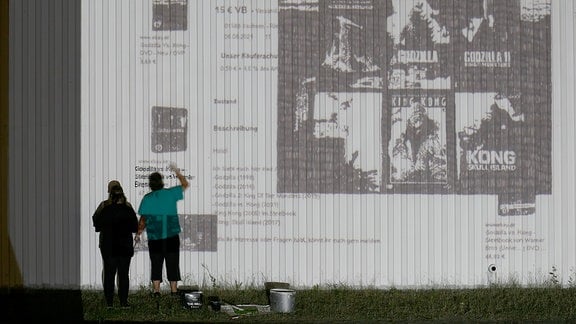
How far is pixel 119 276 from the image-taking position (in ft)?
54.5

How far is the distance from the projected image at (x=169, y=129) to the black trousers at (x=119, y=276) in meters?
2.38

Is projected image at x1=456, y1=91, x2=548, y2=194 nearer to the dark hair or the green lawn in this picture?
the green lawn

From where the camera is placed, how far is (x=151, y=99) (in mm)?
18375

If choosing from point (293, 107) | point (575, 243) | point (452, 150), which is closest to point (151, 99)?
point (293, 107)

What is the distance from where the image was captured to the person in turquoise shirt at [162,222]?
18078mm

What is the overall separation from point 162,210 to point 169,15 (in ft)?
10.9

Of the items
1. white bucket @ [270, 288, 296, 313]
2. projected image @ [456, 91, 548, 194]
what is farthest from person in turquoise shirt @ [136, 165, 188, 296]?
projected image @ [456, 91, 548, 194]

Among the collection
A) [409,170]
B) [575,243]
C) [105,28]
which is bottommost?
[575,243]

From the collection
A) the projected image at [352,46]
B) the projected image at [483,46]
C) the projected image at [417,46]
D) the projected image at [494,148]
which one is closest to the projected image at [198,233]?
the projected image at [352,46]

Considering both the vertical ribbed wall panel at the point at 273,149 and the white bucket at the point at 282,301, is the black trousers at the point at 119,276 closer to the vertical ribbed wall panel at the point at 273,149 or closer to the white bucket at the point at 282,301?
the vertical ribbed wall panel at the point at 273,149

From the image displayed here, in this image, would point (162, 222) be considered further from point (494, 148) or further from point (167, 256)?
point (494, 148)

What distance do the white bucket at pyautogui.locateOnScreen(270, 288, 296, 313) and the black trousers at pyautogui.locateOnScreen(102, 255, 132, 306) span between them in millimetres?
2245

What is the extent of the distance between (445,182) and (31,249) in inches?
281

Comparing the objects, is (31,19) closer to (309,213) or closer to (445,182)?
(309,213)
